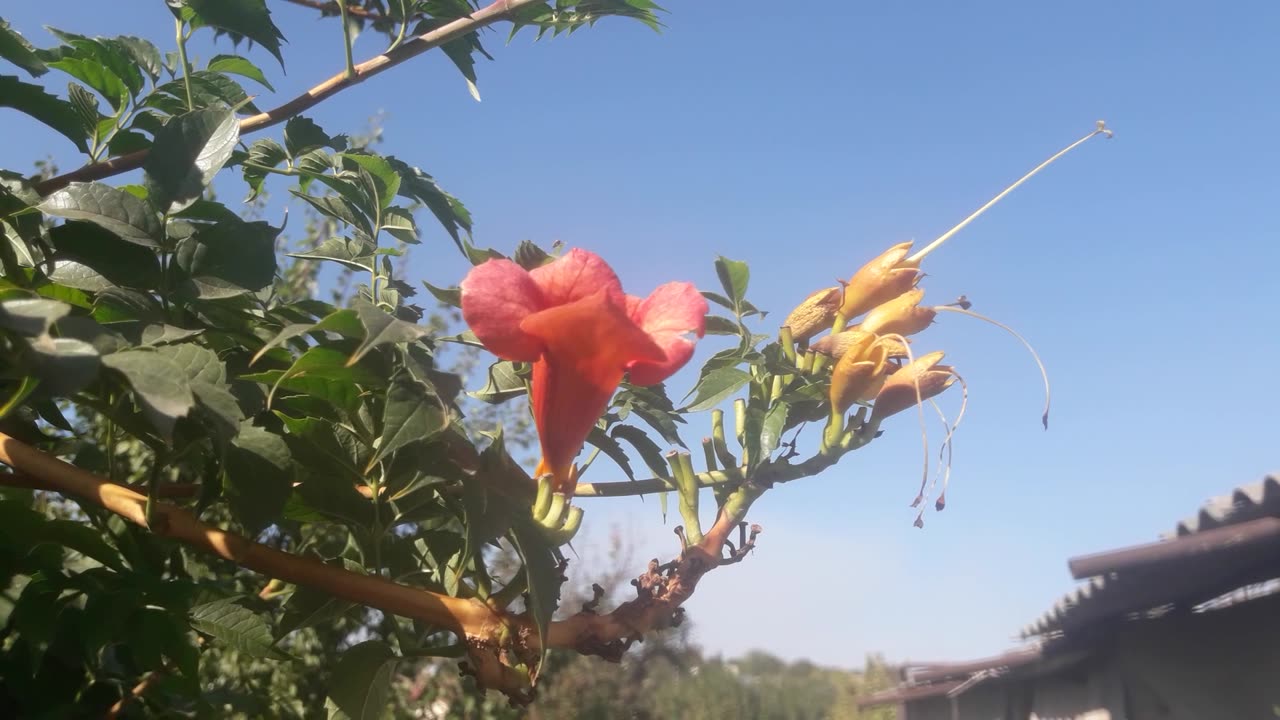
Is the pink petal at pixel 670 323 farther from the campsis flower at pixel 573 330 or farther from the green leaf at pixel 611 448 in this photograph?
the green leaf at pixel 611 448

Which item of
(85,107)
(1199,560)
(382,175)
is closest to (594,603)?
(382,175)

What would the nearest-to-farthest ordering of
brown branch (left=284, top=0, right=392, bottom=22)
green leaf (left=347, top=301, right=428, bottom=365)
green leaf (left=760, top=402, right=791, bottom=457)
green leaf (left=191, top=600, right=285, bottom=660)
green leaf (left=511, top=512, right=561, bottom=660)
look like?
1. green leaf (left=347, top=301, right=428, bottom=365)
2. green leaf (left=511, top=512, right=561, bottom=660)
3. green leaf (left=760, top=402, right=791, bottom=457)
4. green leaf (left=191, top=600, right=285, bottom=660)
5. brown branch (left=284, top=0, right=392, bottom=22)

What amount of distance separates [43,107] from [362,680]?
82 cm

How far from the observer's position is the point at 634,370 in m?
0.87

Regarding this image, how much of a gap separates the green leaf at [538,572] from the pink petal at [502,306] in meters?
0.17

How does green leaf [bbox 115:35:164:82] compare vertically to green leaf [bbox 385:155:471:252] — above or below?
above

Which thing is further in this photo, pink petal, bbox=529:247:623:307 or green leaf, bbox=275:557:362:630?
green leaf, bbox=275:557:362:630

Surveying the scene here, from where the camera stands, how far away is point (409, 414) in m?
0.74

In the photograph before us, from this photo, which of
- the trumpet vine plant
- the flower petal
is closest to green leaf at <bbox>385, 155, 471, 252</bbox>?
the trumpet vine plant

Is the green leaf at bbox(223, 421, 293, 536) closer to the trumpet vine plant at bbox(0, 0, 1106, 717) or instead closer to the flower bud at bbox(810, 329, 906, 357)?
the trumpet vine plant at bbox(0, 0, 1106, 717)

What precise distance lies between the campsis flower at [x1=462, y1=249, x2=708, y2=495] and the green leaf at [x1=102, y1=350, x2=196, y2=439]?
0.81 ft

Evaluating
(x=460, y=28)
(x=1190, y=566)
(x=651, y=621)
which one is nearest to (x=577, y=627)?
(x=651, y=621)

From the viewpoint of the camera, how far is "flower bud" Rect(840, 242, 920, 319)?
3.68ft

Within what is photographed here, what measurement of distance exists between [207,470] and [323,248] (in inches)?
17.6
